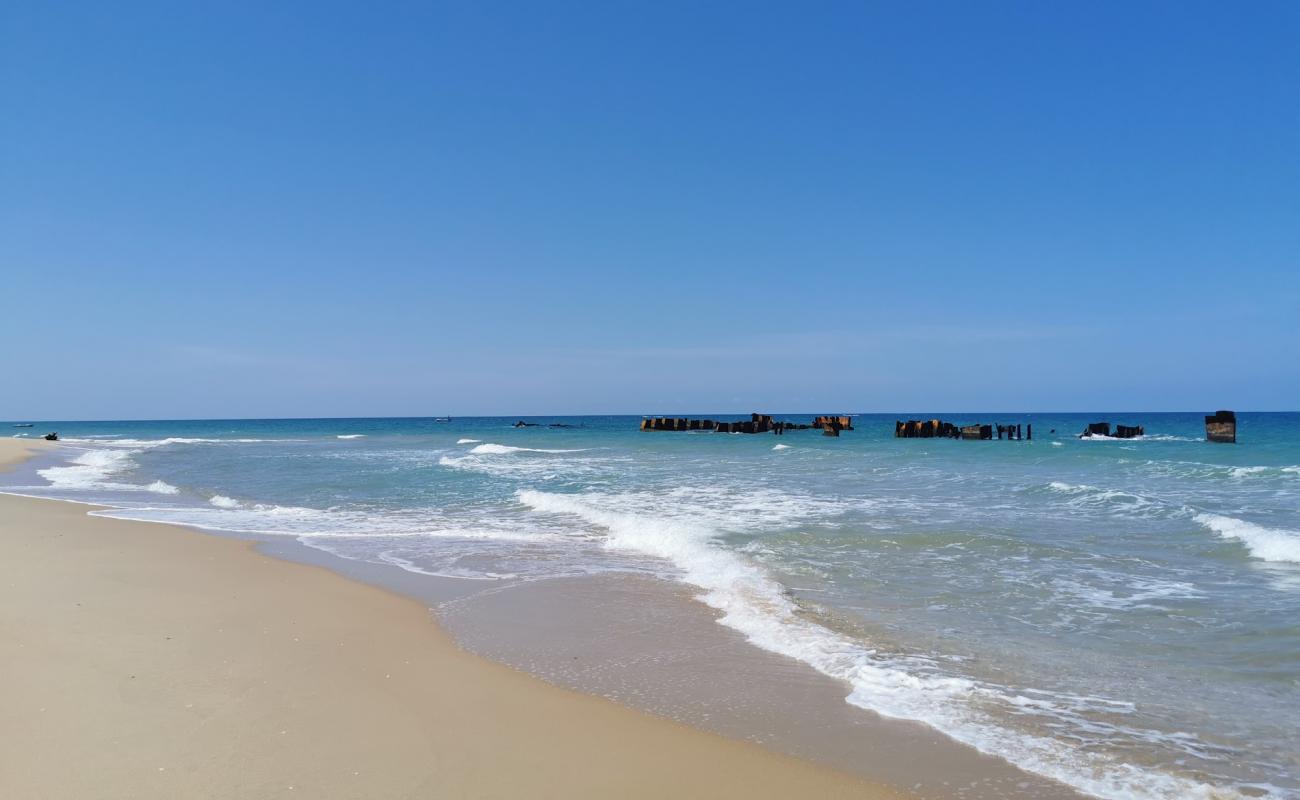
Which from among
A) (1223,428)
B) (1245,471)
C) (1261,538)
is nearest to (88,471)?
(1261,538)

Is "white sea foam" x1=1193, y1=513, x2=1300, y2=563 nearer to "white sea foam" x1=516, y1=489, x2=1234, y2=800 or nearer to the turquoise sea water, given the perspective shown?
the turquoise sea water

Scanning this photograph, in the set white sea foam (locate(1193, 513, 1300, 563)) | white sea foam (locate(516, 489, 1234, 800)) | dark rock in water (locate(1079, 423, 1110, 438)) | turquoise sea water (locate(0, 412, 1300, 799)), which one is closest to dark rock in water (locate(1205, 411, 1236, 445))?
dark rock in water (locate(1079, 423, 1110, 438))

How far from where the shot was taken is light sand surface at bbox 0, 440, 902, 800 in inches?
153

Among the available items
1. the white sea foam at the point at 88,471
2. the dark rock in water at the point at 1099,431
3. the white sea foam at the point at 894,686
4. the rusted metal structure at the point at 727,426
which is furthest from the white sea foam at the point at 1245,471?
the rusted metal structure at the point at 727,426

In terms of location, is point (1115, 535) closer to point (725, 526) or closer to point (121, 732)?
point (725, 526)

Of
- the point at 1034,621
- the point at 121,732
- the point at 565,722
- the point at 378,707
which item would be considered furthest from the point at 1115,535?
the point at 121,732

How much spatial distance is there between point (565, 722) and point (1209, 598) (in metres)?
7.29

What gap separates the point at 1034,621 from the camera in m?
7.25

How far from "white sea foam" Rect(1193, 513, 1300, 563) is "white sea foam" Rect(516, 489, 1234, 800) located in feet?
23.1

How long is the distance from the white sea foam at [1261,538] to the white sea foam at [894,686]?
705 centimetres

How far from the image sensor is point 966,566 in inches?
385

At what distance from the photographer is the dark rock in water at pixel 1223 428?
39.4m

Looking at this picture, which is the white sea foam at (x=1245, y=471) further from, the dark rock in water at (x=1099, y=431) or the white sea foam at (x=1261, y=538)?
the dark rock in water at (x=1099, y=431)

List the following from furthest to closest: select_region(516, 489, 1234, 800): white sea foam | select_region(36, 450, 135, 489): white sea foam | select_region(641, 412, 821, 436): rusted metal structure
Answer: select_region(641, 412, 821, 436): rusted metal structure → select_region(36, 450, 135, 489): white sea foam → select_region(516, 489, 1234, 800): white sea foam
